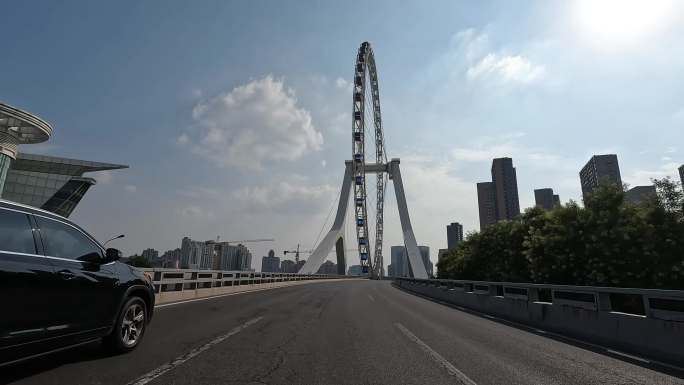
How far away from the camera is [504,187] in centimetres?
12444

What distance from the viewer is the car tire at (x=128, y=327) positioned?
522 cm

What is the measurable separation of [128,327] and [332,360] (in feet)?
10.1

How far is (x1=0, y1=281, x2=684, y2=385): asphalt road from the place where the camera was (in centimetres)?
446

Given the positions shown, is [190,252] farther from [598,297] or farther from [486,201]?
[598,297]

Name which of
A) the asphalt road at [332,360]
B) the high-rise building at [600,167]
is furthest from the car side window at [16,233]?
the high-rise building at [600,167]

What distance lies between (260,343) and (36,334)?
3323mm

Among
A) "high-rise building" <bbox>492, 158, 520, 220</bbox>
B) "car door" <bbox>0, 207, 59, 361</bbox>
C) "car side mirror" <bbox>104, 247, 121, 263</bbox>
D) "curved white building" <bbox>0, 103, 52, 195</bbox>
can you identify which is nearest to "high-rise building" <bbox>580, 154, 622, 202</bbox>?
"high-rise building" <bbox>492, 158, 520, 220</bbox>

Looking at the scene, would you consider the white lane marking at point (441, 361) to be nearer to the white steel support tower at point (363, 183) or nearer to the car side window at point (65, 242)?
the car side window at point (65, 242)

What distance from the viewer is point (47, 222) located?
4617 millimetres

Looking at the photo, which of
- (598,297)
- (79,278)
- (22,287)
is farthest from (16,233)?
(598,297)

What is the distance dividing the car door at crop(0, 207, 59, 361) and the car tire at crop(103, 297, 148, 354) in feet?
3.65

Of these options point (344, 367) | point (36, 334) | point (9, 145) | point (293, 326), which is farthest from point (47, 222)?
point (9, 145)

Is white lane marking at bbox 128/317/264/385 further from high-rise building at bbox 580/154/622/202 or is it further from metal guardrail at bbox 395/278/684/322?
high-rise building at bbox 580/154/622/202

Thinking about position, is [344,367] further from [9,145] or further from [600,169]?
[600,169]
